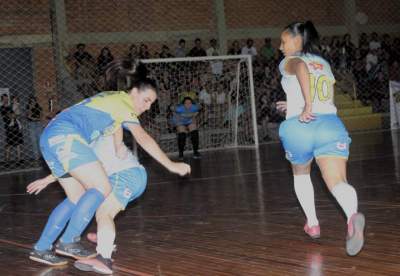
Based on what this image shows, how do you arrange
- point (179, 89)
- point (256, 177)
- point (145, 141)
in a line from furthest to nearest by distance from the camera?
point (179, 89) → point (256, 177) → point (145, 141)

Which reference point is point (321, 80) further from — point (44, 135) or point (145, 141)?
point (44, 135)

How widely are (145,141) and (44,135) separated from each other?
65 centimetres

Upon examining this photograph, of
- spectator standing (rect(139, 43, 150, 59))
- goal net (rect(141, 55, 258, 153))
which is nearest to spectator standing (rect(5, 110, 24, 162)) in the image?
goal net (rect(141, 55, 258, 153))

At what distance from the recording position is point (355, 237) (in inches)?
147

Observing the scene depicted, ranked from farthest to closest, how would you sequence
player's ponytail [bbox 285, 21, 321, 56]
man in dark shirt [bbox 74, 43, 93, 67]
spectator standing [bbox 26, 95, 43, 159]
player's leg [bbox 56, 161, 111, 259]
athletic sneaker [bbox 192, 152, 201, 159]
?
man in dark shirt [bbox 74, 43, 93, 67], spectator standing [bbox 26, 95, 43, 159], athletic sneaker [bbox 192, 152, 201, 159], player's ponytail [bbox 285, 21, 321, 56], player's leg [bbox 56, 161, 111, 259]

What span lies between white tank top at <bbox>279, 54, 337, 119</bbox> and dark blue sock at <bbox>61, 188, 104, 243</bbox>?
1354mm

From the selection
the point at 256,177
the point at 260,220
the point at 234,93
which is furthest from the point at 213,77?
the point at 260,220

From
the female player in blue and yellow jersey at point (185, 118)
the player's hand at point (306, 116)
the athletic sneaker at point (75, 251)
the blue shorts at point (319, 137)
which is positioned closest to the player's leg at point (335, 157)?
the blue shorts at point (319, 137)

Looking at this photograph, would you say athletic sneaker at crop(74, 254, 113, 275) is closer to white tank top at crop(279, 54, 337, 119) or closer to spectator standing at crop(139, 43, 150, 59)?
white tank top at crop(279, 54, 337, 119)

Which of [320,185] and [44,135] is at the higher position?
[44,135]

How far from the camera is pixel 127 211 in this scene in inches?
257

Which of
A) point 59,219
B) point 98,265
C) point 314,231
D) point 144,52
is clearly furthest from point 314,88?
point 144,52

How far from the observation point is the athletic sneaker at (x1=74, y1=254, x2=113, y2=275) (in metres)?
3.79

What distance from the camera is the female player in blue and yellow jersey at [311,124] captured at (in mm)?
4027
